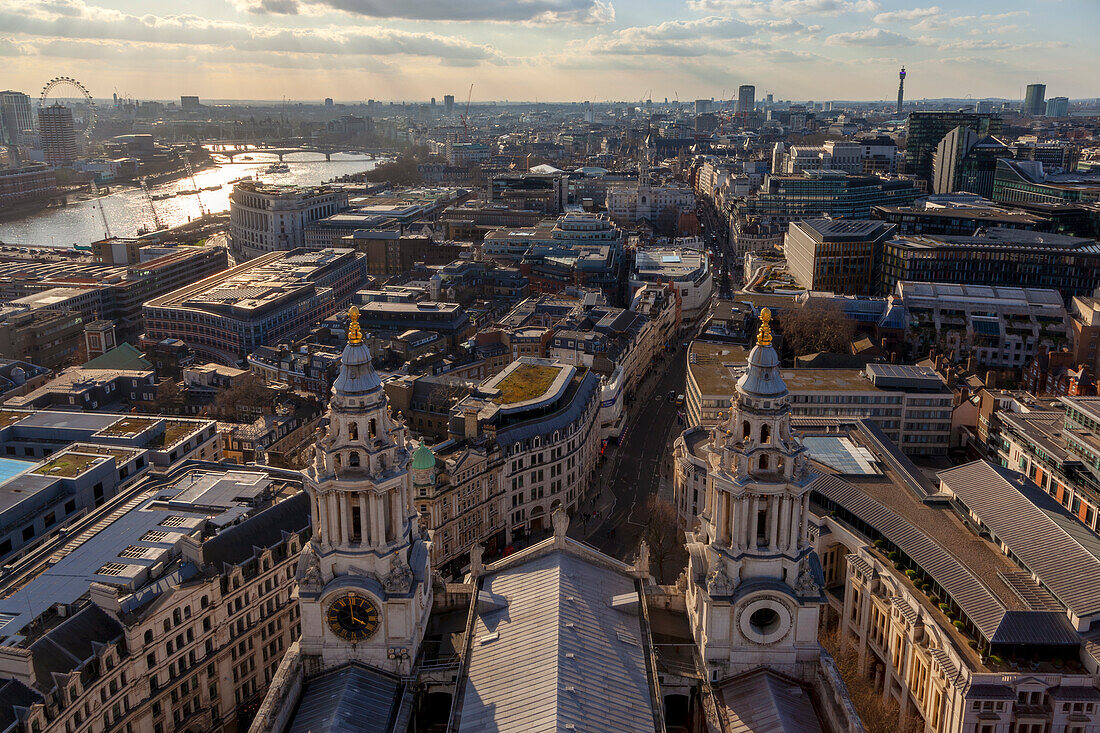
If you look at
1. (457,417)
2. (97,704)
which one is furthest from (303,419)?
(97,704)

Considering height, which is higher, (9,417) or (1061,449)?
(9,417)

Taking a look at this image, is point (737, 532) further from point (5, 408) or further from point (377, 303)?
point (377, 303)

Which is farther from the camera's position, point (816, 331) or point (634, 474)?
point (816, 331)

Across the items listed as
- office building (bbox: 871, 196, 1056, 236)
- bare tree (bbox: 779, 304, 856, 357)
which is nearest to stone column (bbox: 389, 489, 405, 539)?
bare tree (bbox: 779, 304, 856, 357)

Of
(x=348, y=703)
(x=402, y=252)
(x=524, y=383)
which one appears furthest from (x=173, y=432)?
(x=402, y=252)

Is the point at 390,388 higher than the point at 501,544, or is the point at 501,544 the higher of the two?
the point at 390,388

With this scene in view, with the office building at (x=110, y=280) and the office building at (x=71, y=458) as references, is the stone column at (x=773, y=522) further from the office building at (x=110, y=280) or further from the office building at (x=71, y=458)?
the office building at (x=110, y=280)

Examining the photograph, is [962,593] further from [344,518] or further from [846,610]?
[344,518]

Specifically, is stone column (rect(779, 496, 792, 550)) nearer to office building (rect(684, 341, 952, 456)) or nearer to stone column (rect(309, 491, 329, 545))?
stone column (rect(309, 491, 329, 545))
